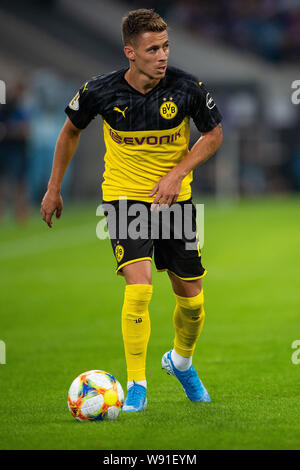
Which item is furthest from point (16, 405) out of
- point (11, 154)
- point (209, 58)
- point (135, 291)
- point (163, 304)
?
point (209, 58)

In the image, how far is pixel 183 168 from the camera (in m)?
4.73

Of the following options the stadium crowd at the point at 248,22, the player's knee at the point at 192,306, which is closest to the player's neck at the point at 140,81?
the player's knee at the point at 192,306

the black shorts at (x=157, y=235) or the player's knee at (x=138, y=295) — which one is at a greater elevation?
the black shorts at (x=157, y=235)

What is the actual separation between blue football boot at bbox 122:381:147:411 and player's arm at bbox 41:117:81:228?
3.42 feet

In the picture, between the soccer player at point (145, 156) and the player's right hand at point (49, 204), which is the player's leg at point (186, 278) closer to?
the soccer player at point (145, 156)

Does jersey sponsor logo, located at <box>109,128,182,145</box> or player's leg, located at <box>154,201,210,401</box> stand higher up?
jersey sponsor logo, located at <box>109,128,182,145</box>

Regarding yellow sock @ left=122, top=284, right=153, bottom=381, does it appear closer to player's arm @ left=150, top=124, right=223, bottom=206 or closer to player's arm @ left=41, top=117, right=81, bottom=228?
player's arm @ left=150, top=124, right=223, bottom=206

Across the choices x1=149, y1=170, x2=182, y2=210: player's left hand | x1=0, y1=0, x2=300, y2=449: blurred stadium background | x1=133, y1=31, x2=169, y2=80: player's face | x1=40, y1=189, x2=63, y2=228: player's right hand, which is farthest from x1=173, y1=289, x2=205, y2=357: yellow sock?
x1=133, y1=31, x2=169, y2=80: player's face

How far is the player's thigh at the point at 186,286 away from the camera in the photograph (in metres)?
4.93

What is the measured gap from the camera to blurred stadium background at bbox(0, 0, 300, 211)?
80.0 ft

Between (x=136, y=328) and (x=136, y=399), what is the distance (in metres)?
0.38

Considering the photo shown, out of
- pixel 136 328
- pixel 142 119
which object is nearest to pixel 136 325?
pixel 136 328

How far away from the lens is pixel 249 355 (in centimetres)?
624

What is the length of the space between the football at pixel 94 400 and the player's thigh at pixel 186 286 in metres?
0.72
